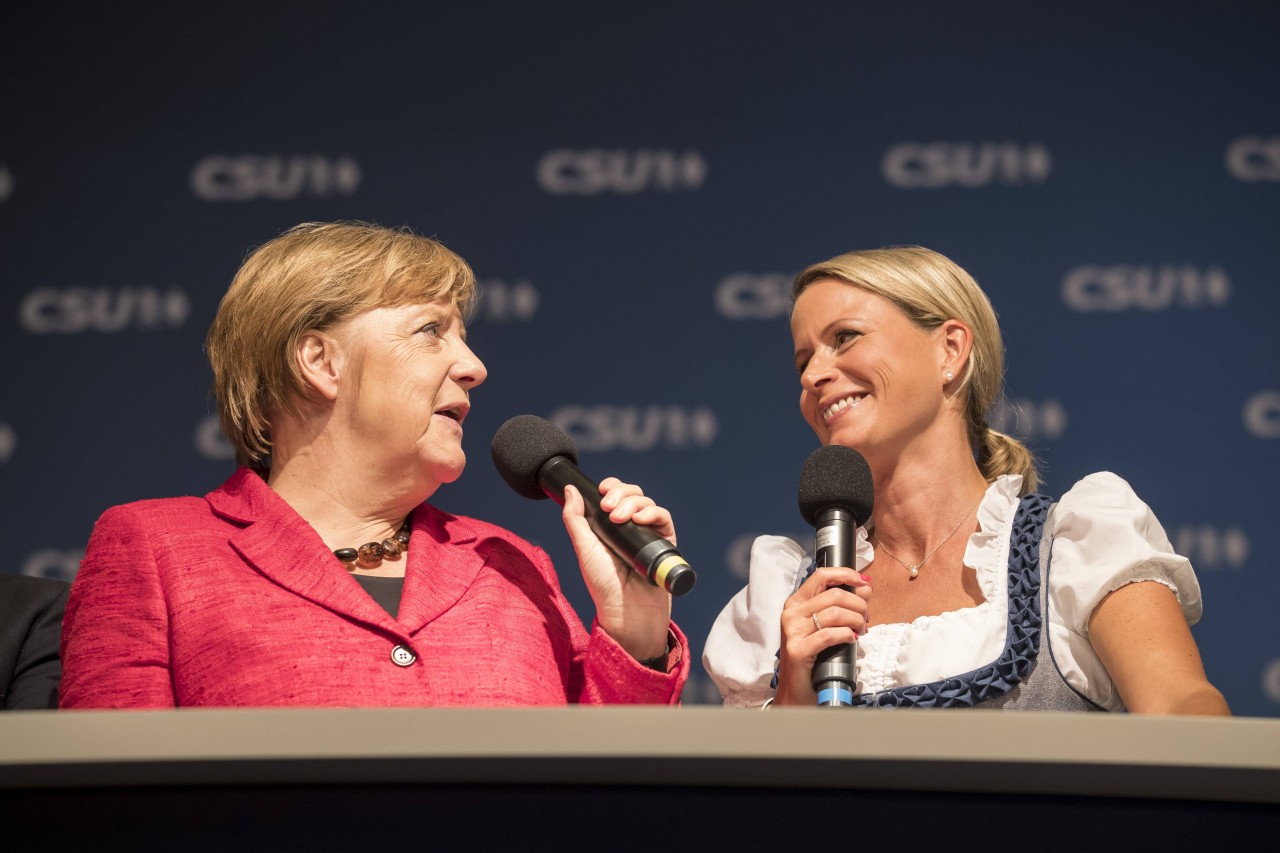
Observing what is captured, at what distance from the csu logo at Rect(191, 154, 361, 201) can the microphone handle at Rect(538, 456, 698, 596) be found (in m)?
1.54

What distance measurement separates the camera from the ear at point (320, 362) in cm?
209

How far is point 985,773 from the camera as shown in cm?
97

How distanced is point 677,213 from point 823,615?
1700 mm

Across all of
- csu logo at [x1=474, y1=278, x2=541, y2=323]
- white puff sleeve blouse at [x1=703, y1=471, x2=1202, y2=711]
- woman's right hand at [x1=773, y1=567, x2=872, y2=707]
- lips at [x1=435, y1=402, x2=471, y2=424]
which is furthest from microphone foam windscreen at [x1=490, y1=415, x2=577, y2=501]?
csu logo at [x1=474, y1=278, x2=541, y2=323]

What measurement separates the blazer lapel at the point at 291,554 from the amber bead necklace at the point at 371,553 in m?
0.07

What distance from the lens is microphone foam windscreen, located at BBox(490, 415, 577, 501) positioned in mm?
1954

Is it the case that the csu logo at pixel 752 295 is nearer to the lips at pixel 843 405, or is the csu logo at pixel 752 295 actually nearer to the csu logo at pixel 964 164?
the csu logo at pixel 964 164

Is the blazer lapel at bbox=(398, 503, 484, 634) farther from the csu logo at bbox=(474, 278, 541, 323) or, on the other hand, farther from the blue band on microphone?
the csu logo at bbox=(474, 278, 541, 323)

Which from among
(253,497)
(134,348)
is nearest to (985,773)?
(253,497)

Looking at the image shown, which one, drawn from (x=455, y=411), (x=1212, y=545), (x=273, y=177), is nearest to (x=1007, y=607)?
(x=455, y=411)

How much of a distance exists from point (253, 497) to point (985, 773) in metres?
1.31

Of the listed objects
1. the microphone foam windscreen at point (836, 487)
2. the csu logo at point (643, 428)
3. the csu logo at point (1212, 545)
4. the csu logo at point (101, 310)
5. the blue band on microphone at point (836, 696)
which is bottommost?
the blue band on microphone at point (836, 696)

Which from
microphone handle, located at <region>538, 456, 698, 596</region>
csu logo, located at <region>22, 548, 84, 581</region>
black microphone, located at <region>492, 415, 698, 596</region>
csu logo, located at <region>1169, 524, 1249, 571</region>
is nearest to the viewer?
microphone handle, located at <region>538, 456, 698, 596</region>

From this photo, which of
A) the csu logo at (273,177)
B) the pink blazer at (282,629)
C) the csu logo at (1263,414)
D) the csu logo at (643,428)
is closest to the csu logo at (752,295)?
the csu logo at (643,428)
